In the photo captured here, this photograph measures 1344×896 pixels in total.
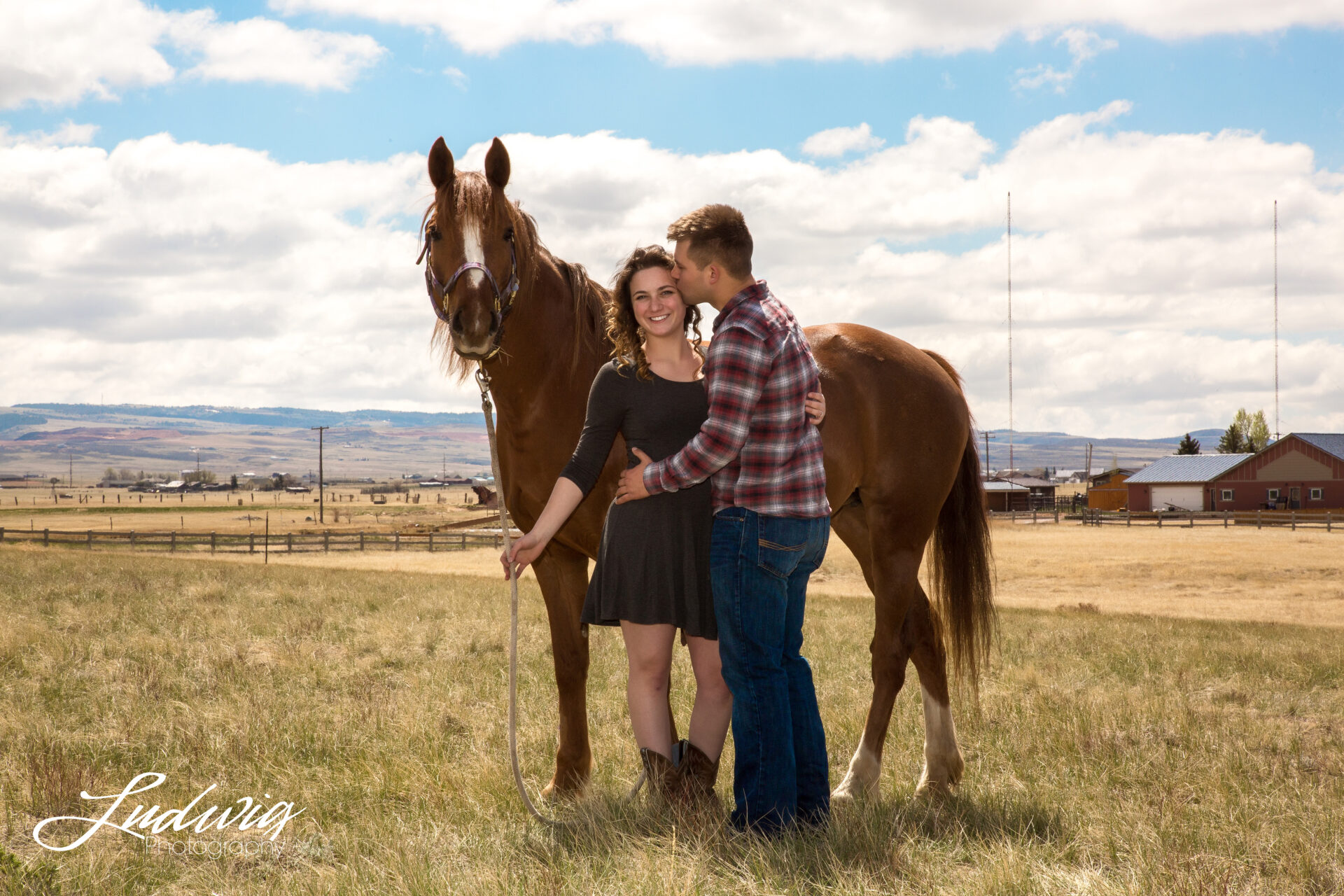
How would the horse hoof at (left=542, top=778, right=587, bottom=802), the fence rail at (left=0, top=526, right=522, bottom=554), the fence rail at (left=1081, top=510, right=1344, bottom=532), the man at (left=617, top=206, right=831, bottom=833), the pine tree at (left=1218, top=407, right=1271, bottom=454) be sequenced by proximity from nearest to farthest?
the man at (left=617, top=206, right=831, bottom=833) → the horse hoof at (left=542, top=778, right=587, bottom=802) → the fence rail at (left=0, top=526, right=522, bottom=554) → the fence rail at (left=1081, top=510, right=1344, bottom=532) → the pine tree at (left=1218, top=407, right=1271, bottom=454)

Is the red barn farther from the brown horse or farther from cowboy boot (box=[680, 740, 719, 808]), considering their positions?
cowboy boot (box=[680, 740, 719, 808])

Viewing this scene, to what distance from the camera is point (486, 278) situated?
346 cm

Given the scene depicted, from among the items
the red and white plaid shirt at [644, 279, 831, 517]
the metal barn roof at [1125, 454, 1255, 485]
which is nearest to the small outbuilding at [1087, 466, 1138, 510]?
the metal barn roof at [1125, 454, 1255, 485]

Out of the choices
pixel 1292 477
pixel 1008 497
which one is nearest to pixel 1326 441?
pixel 1292 477

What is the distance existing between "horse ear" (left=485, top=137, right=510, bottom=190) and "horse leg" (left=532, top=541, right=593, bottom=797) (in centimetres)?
155

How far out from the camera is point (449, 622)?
1027 cm

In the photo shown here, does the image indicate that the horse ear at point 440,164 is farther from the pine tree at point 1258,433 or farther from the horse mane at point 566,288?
the pine tree at point 1258,433

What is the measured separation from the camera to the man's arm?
2.89 m

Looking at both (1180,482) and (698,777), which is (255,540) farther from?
(1180,482)

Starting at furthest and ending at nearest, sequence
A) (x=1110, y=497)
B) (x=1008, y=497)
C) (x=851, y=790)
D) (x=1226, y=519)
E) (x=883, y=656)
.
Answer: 1. (x=1008, y=497)
2. (x=1110, y=497)
3. (x=1226, y=519)
4. (x=883, y=656)
5. (x=851, y=790)

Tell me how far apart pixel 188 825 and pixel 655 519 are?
209 cm

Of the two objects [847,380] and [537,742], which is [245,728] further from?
[847,380]

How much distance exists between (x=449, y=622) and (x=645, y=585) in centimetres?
762

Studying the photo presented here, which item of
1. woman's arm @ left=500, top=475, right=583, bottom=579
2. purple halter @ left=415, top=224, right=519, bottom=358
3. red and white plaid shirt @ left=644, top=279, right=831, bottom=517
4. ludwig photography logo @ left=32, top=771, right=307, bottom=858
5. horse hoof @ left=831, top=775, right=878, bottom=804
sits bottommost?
horse hoof @ left=831, top=775, right=878, bottom=804
